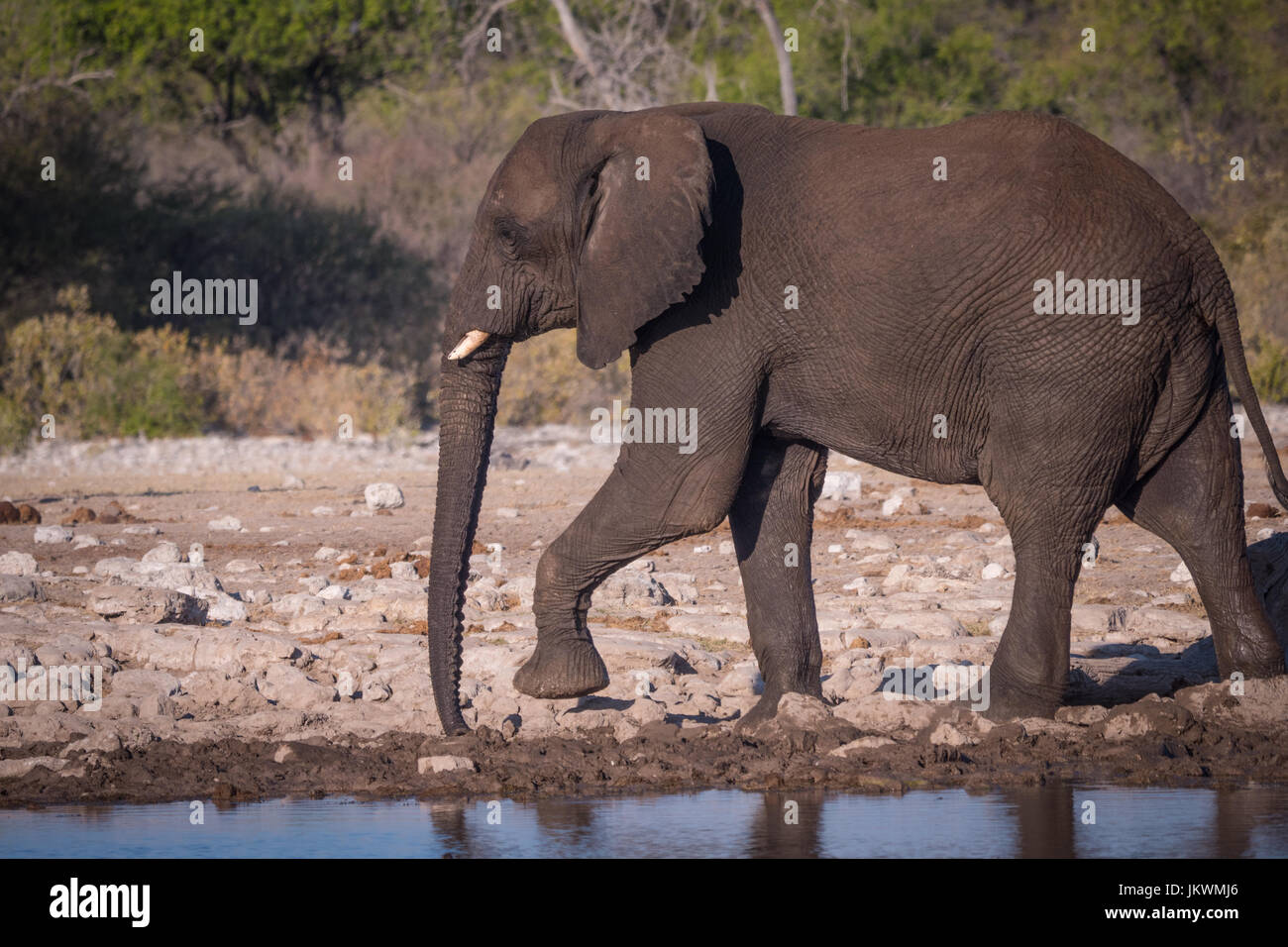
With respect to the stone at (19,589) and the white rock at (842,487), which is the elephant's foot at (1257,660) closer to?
the stone at (19,589)

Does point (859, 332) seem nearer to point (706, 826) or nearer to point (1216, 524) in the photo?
point (1216, 524)

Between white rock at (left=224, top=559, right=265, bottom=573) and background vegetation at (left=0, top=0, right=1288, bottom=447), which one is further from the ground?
background vegetation at (left=0, top=0, right=1288, bottom=447)

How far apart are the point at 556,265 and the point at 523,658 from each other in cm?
196

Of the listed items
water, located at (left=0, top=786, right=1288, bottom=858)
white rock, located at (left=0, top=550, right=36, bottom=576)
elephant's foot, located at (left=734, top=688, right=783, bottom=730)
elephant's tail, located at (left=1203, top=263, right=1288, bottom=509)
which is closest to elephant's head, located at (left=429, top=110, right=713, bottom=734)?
water, located at (left=0, top=786, right=1288, bottom=858)

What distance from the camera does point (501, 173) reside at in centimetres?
692

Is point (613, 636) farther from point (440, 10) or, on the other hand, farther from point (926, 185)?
point (440, 10)

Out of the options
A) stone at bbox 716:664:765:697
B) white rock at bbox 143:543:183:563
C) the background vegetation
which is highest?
the background vegetation

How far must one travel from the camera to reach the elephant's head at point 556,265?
6566mm

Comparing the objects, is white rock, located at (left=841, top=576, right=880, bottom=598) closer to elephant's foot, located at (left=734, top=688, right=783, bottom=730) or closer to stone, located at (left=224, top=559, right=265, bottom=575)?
elephant's foot, located at (left=734, top=688, right=783, bottom=730)

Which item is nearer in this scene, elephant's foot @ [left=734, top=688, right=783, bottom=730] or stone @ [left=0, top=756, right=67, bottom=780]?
Answer: stone @ [left=0, top=756, right=67, bottom=780]

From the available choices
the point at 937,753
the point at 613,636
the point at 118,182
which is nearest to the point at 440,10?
the point at 118,182

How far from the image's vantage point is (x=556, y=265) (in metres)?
6.90

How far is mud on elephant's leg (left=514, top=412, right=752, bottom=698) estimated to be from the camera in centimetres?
666

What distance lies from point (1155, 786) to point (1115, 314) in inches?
65.1
